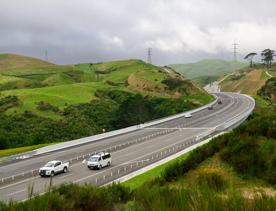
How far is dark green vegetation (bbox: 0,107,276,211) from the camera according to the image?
5727 millimetres

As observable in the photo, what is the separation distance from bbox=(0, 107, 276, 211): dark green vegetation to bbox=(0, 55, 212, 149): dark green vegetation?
49.2m

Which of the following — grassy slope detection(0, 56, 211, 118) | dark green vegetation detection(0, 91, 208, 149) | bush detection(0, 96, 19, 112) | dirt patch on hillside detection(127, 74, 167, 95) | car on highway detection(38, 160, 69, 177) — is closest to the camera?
car on highway detection(38, 160, 69, 177)

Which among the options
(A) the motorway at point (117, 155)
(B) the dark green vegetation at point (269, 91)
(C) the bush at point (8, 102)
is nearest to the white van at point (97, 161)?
(A) the motorway at point (117, 155)

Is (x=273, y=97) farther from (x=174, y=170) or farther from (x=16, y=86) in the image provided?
(x=174, y=170)

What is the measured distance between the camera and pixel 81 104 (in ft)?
359

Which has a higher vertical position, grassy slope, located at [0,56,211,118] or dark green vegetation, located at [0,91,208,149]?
grassy slope, located at [0,56,211,118]

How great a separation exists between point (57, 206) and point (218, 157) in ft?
75.4

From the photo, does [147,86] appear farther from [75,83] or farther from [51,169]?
[51,169]

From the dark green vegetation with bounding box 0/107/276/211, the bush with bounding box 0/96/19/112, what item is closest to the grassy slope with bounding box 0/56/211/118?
the bush with bounding box 0/96/19/112

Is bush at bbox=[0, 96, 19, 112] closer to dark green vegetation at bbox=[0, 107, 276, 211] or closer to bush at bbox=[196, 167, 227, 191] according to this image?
dark green vegetation at bbox=[0, 107, 276, 211]

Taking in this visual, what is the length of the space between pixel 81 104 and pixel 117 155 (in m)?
59.3

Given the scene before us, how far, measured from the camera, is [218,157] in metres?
31.8

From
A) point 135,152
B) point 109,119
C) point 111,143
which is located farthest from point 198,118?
point 135,152

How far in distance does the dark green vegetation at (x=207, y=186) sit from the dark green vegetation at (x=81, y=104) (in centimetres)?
4923
